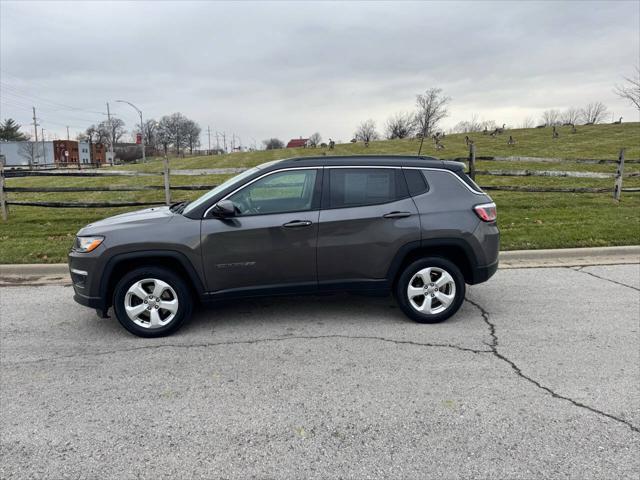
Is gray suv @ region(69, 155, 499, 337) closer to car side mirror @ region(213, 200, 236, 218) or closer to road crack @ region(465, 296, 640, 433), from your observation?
car side mirror @ region(213, 200, 236, 218)

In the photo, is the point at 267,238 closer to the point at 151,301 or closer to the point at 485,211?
the point at 151,301

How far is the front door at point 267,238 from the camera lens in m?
4.15

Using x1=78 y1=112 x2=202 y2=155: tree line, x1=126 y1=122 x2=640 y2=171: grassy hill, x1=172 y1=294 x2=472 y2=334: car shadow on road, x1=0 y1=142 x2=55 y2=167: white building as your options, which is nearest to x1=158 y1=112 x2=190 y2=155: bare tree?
x1=78 y1=112 x2=202 y2=155: tree line

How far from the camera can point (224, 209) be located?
13.4 feet

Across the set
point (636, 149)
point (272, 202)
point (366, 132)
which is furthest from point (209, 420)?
point (366, 132)

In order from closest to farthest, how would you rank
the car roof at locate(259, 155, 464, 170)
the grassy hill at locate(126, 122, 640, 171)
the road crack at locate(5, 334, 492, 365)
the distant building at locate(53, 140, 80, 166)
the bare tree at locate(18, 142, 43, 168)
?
the road crack at locate(5, 334, 492, 365) < the car roof at locate(259, 155, 464, 170) < the grassy hill at locate(126, 122, 640, 171) < the bare tree at locate(18, 142, 43, 168) < the distant building at locate(53, 140, 80, 166)

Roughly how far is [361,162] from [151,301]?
2.38 meters

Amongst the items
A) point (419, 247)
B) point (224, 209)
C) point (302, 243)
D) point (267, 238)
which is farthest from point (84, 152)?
point (419, 247)

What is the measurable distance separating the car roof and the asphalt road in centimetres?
154

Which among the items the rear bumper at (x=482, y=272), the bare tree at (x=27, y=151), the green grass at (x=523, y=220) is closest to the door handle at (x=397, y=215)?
the rear bumper at (x=482, y=272)

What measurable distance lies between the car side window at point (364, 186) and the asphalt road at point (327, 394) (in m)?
1.21

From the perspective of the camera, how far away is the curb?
6562 millimetres

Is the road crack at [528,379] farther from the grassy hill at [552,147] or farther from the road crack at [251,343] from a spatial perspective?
the grassy hill at [552,147]

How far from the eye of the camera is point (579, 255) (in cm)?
716
